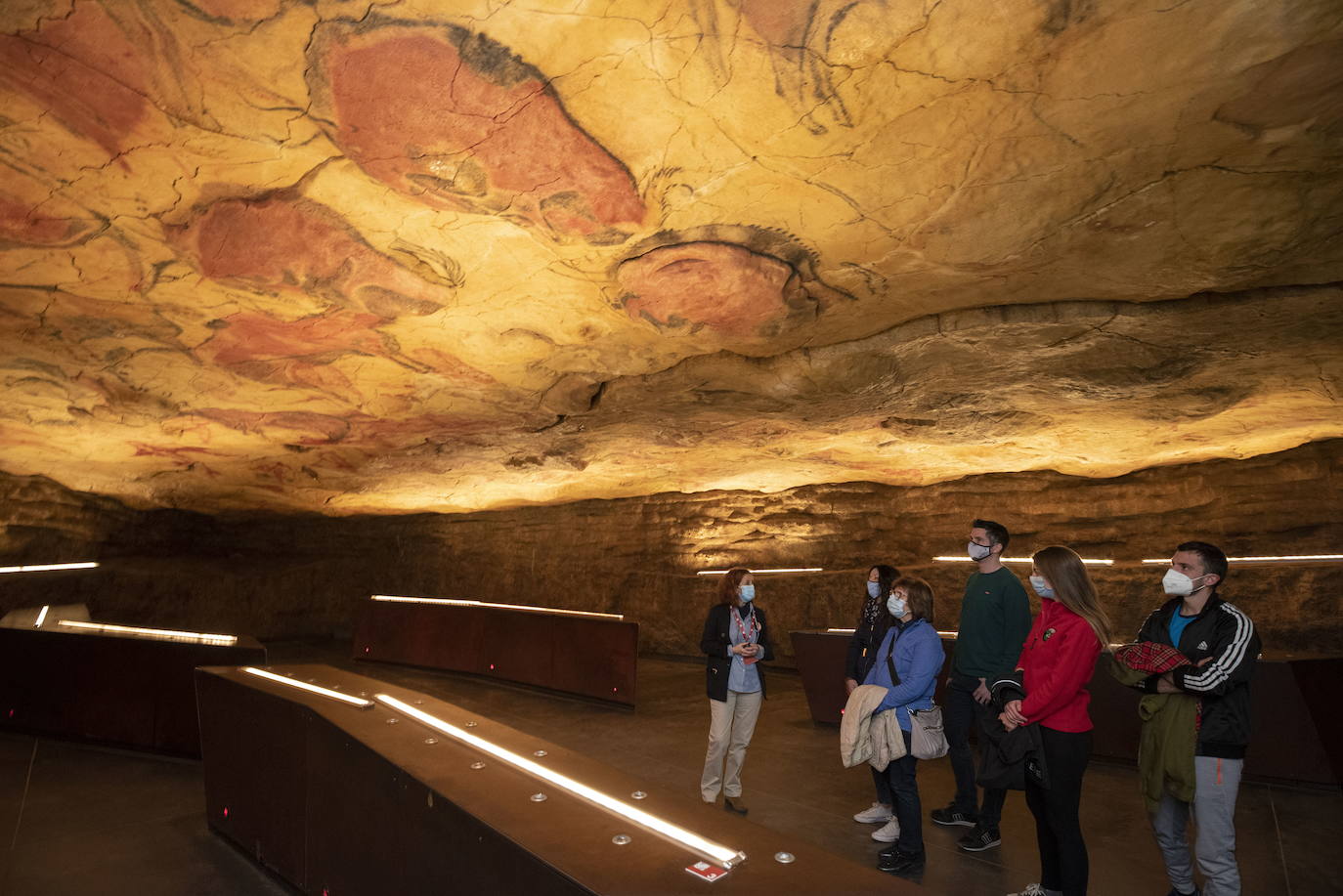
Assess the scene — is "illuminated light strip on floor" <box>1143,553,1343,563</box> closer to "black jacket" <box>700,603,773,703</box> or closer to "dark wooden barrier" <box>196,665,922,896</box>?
"black jacket" <box>700,603,773,703</box>

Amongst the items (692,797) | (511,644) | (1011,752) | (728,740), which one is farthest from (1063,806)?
(511,644)

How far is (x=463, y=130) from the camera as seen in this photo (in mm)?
2811

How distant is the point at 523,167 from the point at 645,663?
25.9ft

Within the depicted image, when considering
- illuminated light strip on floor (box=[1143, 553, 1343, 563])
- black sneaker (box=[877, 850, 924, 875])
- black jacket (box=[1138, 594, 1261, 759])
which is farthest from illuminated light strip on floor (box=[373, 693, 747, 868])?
illuminated light strip on floor (box=[1143, 553, 1343, 563])

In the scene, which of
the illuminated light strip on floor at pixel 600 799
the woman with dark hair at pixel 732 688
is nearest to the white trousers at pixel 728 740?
the woman with dark hair at pixel 732 688

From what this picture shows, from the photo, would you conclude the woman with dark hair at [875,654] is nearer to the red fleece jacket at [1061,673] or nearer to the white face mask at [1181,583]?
the red fleece jacket at [1061,673]

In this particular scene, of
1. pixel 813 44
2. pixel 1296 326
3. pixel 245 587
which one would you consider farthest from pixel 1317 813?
pixel 245 587

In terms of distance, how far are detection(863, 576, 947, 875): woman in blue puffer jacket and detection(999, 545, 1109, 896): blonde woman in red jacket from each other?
415mm

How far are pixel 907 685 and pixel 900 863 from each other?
32.0 inches

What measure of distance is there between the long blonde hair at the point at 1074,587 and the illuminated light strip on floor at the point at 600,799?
69.9 inches

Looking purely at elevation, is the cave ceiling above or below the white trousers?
above

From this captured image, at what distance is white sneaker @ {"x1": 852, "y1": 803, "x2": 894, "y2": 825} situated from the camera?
3789 mm

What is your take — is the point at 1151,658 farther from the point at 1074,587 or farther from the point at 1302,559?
the point at 1302,559

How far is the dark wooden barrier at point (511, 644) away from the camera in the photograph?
7.03 m
